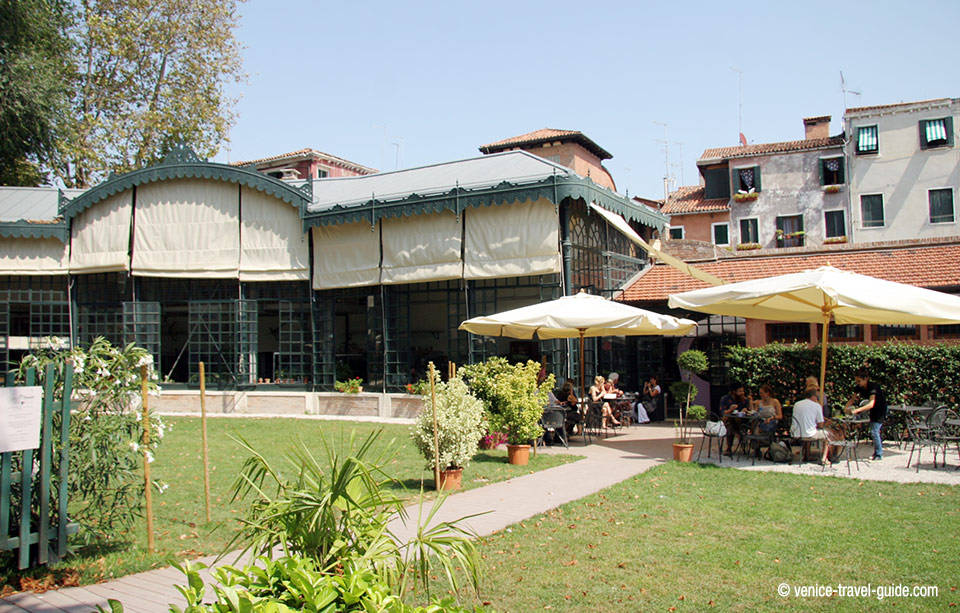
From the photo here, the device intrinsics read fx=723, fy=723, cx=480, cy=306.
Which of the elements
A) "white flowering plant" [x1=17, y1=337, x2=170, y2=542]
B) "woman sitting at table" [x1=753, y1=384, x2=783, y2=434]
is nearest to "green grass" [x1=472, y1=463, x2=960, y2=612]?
"woman sitting at table" [x1=753, y1=384, x2=783, y2=434]

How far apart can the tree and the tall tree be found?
1830mm

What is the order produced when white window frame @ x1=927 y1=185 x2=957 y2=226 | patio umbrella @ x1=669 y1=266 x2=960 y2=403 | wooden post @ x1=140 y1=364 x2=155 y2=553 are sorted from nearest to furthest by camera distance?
1. wooden post @ x1=140 y1=364 x2=155 y2=553
2. patio umbrella @ x1=669 y1=266 x2=960 y2=403
3. white window frame @ x1=927 y1=185 x2=957 y2=226

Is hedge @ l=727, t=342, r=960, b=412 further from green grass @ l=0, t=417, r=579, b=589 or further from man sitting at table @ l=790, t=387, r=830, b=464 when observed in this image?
green grass @ l=0, t=417, r=579, b=589

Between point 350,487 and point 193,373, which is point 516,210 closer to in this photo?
point 193,373

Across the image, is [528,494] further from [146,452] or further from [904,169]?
[904,169]

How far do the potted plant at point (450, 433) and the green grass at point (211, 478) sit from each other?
13.8 inches

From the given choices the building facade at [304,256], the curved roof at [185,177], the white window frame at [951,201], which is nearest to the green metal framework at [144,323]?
the building facade at [304,256]

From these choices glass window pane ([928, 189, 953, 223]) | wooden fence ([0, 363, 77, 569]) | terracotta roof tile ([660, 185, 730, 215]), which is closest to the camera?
wooden fence ([0, 363, 77, 569])

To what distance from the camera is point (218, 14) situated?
102 feet

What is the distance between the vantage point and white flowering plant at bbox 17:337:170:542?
5648mm

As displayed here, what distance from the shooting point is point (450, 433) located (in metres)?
8.88

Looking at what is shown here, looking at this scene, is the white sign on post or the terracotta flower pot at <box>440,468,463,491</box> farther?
the terracotta flower pot at <box>440,468,463,491</box>

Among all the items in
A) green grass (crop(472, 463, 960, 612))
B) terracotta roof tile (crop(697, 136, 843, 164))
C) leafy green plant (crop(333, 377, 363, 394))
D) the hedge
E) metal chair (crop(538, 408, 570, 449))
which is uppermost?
terracotta roof tile (crop(697, 136, 843, 164))

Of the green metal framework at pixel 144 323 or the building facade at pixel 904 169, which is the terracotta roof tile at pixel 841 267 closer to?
the green metal framework at pixel 144 323
